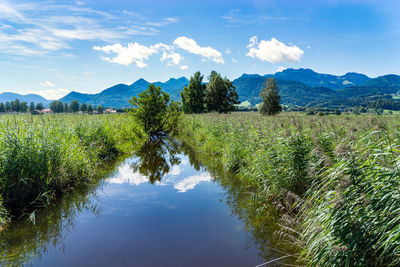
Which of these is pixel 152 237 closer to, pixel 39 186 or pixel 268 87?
pixel 39 186

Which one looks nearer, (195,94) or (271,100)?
(195,94)

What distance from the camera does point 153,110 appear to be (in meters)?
23.8

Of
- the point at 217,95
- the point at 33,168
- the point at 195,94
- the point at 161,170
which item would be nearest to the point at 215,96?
the point at 217,95

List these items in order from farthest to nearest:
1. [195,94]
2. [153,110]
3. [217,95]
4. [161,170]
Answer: [195,94] < [217,95] < [153,110] < [161,170]

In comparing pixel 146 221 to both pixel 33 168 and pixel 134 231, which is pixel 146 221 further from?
pixel 33 168

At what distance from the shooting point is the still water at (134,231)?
4.46 meters

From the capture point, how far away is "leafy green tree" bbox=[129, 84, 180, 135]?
906 inches

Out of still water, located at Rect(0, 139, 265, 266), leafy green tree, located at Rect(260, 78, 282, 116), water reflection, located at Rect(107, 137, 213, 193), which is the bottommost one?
still water, located at Rect(0, 139, 265, 266)

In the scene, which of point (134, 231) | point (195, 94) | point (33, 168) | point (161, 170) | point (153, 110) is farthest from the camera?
point (195, 94)

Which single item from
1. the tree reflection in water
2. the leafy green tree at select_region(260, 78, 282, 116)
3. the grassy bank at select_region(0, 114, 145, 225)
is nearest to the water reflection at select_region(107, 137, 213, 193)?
the tree reflection in water

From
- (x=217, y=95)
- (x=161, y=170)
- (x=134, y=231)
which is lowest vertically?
(x=134, y=231)

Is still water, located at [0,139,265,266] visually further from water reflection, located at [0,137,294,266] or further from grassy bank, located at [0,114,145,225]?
grassy bank, located at [0,114,145,225]

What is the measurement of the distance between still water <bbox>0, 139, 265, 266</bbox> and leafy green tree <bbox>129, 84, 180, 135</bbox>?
587 inches

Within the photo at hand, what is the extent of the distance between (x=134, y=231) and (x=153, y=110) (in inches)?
757
